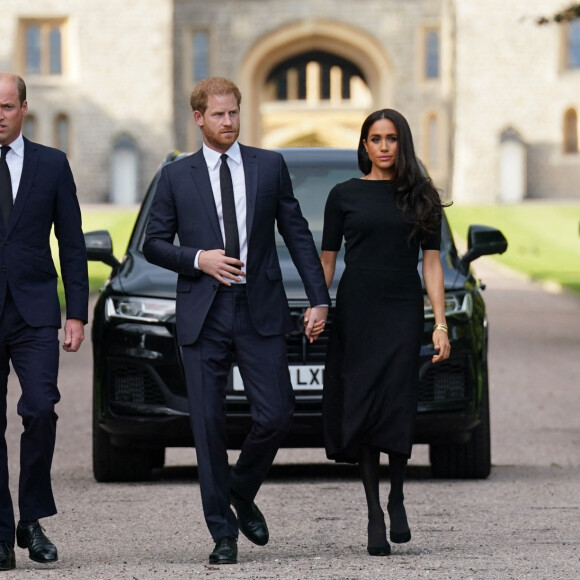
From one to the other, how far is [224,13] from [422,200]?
55.6 meters

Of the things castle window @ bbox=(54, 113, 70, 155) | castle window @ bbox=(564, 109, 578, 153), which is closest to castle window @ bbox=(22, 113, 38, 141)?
castle window @ bbox=(54, 113, 70, 155)

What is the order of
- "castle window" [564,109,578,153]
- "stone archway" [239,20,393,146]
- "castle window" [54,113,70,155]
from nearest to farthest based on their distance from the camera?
1. "castle window" [564,109,578,153]
2. "castle window" [54,113,70,155]
3. "stone archway" [239,20,393,146]

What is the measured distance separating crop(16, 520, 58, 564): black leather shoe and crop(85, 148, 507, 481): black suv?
6.39 feet

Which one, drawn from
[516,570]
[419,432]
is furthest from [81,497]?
[516,570]

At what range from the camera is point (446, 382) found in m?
7.73

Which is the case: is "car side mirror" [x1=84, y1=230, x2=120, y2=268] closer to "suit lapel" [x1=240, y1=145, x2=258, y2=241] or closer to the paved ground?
the paved ground

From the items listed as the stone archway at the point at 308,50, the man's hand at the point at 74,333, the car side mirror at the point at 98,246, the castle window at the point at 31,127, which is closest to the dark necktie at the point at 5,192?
the man's hand at the point at 74,333

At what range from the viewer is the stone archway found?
59.5 meters

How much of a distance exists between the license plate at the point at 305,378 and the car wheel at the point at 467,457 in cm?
92

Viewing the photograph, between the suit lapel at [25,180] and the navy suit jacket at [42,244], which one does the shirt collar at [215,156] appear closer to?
the navy suit jacket at [42,244]

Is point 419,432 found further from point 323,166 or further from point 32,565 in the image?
point 32,565

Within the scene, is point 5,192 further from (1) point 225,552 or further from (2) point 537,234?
(2) point 537,234

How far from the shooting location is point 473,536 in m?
6.22

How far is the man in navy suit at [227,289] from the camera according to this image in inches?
226
